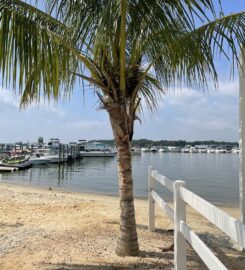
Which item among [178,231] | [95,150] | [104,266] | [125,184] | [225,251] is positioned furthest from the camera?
[95,150]

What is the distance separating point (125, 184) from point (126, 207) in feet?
1.12

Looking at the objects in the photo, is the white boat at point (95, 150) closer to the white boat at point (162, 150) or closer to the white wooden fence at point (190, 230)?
the white boat at point (162, 150)

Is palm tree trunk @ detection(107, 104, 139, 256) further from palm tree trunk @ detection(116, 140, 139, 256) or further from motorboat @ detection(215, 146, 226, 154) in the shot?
motorboat @ detection(215, 146, 226, 154)

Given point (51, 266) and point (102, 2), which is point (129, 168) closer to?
point (51, 266)

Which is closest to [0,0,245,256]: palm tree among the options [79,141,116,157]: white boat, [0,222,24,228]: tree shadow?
[0,222,24,228]: tree shadow

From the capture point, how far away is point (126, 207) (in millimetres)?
5684

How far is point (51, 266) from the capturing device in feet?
17.6

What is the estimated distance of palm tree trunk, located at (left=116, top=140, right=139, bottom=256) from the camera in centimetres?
562

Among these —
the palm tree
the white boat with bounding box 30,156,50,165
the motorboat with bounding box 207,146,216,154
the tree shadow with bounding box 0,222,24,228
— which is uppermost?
the palm tree

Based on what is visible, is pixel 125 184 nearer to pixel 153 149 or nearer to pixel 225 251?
pixel 225 251

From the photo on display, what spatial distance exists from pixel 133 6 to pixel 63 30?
1.11 meters

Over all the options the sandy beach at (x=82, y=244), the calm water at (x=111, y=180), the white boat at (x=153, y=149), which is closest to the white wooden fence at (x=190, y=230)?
the sandy beach at (x=82, y=244)

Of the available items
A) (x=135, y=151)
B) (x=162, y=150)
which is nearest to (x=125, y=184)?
(x=135, y=151)

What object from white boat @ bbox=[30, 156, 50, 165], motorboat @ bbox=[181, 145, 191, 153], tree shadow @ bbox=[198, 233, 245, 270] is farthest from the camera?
motorboat @ bbox=[181, 145, 191, 153]
